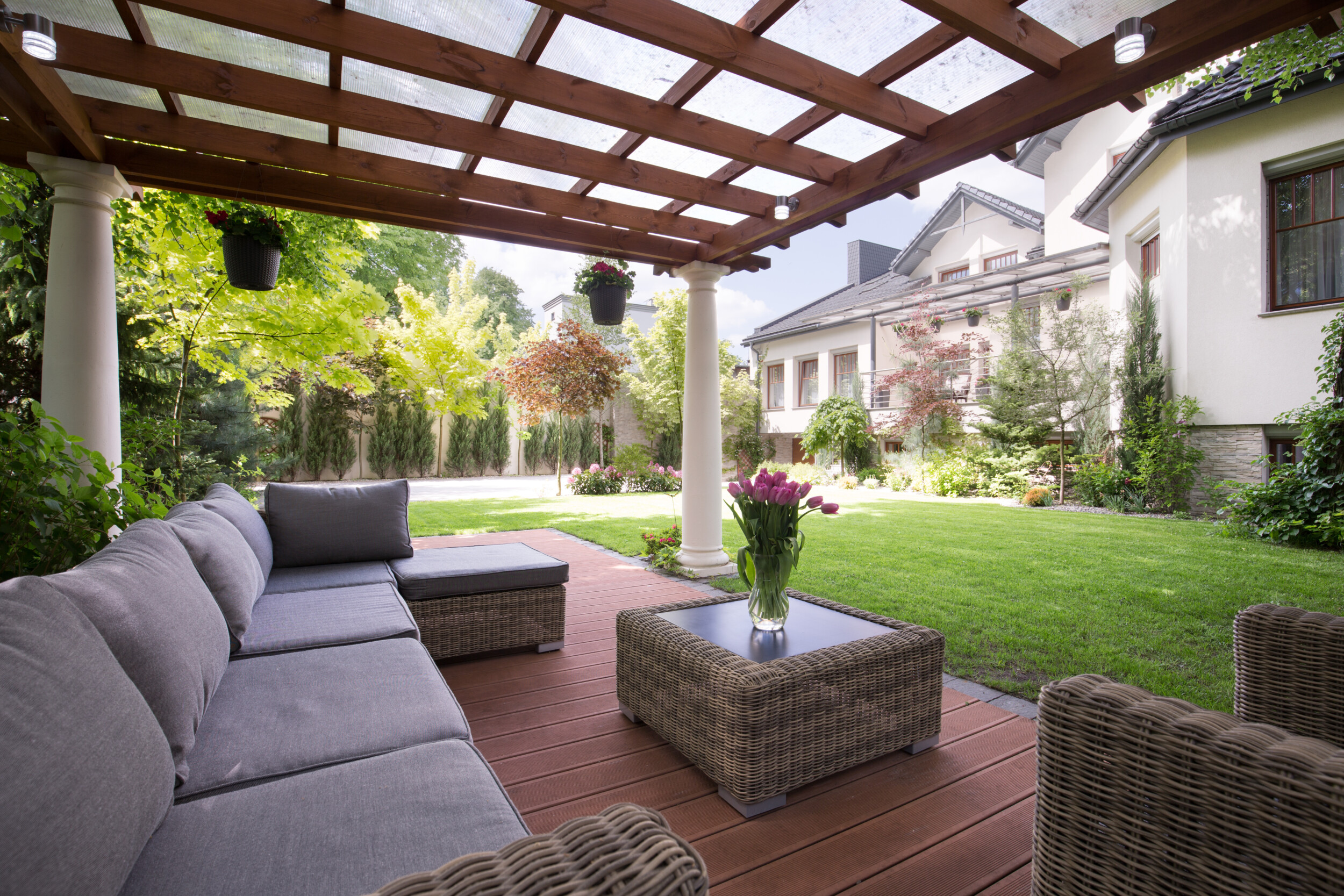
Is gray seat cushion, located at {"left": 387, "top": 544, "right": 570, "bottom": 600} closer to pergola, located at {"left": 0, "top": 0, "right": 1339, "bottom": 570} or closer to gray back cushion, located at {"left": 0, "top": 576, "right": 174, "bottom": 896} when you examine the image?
pergola, located at {"left": 0, "top": 0, "right": 1339, "bottom": 570}

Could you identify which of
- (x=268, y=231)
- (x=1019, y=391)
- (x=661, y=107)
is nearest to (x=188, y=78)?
(x=268, y=231)

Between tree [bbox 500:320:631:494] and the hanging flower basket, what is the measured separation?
6911 millimetres

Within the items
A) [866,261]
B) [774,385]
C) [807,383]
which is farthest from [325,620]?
[866,261]

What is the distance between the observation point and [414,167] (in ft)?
11.3

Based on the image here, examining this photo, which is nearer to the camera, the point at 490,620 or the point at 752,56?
the point at 752,56

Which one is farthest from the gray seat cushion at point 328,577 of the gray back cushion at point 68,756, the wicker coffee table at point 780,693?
the gray back cushion at point 68,756

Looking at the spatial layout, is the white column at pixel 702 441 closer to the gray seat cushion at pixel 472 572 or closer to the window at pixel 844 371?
the gray seat cushion at pixel 472 572

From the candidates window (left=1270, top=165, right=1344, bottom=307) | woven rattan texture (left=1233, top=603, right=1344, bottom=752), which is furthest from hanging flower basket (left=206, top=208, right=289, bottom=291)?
window (left=1270, top=165, right=1344, bottom=307)

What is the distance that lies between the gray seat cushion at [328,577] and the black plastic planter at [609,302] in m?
2.06

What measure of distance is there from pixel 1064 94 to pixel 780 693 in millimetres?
2512

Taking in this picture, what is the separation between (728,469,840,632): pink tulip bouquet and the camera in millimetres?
2236

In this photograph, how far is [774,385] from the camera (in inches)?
667

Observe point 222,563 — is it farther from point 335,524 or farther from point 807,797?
point 807,797

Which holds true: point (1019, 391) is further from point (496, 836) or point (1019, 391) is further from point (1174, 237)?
point (496, 836)
